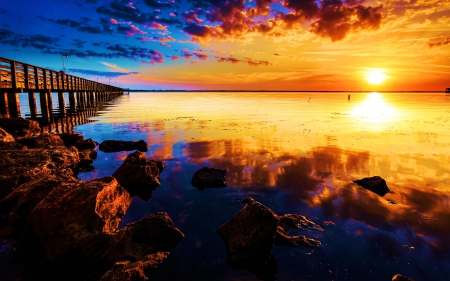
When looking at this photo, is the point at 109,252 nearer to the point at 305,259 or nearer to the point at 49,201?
the point at 49,201

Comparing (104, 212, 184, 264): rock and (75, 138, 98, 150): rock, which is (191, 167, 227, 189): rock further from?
(75, 138, 98, 150): rock

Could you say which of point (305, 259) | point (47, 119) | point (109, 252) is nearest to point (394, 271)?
point (305, 259)

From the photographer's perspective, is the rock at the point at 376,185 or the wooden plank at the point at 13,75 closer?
the rock at the point at 376,185

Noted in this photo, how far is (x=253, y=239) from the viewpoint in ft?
15.1

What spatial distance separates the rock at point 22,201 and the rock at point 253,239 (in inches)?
138

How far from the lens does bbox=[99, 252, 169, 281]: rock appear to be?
3.66 meters

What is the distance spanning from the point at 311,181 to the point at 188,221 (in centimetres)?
460

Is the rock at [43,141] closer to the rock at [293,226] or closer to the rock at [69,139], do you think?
the rock at [69,139]

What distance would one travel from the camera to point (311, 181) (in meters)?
8.48

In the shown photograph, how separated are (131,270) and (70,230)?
136 centimetres

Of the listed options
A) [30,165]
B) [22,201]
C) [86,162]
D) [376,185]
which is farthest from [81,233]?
[376,185]

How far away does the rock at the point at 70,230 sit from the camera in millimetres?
4195

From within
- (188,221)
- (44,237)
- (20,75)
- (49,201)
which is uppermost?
(20,75)

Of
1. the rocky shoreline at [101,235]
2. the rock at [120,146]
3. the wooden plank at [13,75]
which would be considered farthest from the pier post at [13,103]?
the rocky shoreline at [101,235]
